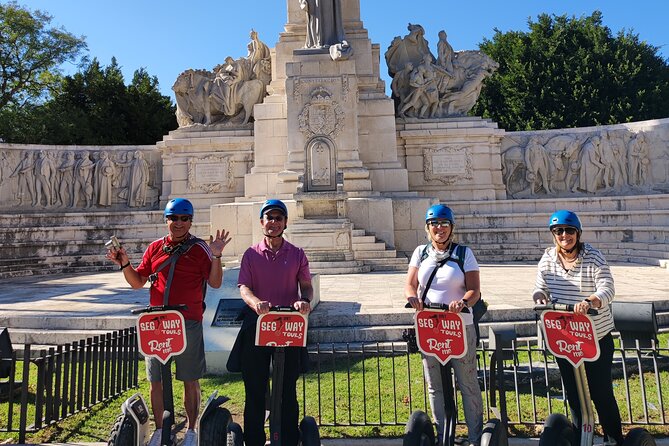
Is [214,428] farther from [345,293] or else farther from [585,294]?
[345,293]

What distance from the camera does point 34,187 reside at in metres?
18.4

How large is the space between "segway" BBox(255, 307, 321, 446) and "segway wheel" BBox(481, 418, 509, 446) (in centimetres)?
133

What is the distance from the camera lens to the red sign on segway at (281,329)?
3.14 m

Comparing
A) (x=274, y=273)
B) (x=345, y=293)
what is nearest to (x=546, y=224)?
(x=345, y=293)

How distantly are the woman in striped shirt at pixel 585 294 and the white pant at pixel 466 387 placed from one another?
58cm

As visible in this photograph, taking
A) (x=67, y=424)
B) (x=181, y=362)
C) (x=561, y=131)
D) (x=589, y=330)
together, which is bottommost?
(x=67, y=424)

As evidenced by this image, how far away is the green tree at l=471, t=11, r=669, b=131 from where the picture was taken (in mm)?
29688

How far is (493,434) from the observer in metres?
3.09

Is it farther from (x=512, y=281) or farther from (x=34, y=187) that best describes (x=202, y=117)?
(x=512, y=281)

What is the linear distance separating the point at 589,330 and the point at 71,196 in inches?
788

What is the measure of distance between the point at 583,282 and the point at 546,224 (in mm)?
13940

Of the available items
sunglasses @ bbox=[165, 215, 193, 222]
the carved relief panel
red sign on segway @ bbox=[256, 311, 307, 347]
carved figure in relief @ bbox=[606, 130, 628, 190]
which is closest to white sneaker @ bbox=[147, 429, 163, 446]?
red sign on segway @ bbox=[256, 311, 307, 347]

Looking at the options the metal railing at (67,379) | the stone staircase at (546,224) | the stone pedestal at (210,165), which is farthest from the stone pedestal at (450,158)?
the metal railing at (67,379)

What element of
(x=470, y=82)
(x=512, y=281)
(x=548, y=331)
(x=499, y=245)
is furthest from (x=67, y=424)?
(x=470, y=82)
